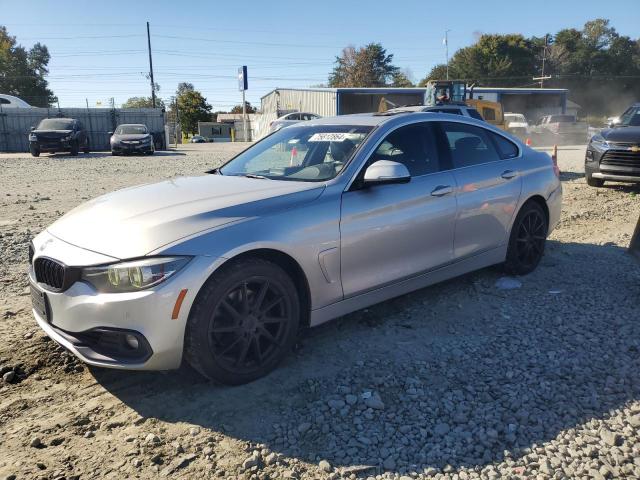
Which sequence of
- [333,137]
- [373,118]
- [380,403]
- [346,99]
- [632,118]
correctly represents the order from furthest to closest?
[346,99]
[632,118]
[373,118]
[333,137]
[380,403]

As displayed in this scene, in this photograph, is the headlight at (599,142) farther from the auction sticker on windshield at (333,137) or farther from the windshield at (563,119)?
the windshield at (563,119)

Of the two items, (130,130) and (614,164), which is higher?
(130,130)

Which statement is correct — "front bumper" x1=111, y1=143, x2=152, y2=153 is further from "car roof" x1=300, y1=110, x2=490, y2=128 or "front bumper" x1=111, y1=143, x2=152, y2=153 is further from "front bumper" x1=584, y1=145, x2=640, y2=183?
"car roof" x1=300, y1=110, x2=490, y2=128

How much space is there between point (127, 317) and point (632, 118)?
11961 mm

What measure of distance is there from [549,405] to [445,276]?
1.59m

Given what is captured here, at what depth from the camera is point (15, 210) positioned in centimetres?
909

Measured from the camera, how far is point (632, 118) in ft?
37.5

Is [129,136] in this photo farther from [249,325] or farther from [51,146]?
[249,325]

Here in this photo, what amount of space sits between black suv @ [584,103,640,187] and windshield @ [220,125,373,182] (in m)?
8.40

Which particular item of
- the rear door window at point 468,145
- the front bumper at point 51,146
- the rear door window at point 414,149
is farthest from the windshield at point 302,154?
Answer: the front bumper at point 51,146

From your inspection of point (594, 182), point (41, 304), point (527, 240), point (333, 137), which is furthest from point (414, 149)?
point (594, 182)

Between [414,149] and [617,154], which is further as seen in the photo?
[617,154]

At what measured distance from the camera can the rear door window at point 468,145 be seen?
4.65 m

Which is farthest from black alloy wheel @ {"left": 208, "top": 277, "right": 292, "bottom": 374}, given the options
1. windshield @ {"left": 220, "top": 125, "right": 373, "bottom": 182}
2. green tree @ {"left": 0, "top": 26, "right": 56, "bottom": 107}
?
green tree @ {"left": 0, "top": 26, "right": 56, "bottom": 107}
